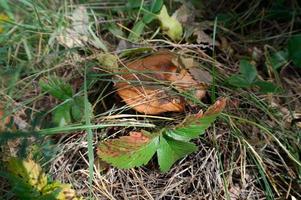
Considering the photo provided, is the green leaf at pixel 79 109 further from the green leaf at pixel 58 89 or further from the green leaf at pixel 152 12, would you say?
the green leaf at pixel 152 12

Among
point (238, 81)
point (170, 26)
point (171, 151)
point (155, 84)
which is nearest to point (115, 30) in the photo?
point (170, 26)

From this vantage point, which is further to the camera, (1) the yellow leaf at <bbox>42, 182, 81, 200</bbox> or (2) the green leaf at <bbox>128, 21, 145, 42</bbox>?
(2) the green leaf at <bbox>128, 21, 145, 42</bbox>

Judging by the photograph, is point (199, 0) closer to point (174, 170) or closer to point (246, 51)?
point (246, 51)

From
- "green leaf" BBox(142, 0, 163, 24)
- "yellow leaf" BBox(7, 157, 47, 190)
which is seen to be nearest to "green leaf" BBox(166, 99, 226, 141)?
"yellow leaf" BBox(7, 157, 47, 190)

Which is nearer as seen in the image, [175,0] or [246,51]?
[246,51]

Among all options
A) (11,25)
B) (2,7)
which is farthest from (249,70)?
(2,7)

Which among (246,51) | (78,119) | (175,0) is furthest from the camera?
(175,0)

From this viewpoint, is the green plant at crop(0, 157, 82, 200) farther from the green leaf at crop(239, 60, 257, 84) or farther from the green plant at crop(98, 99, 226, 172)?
the green leaf at crop(239, 60, 257, 84)

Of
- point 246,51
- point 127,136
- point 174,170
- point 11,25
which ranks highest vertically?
point 11,25
